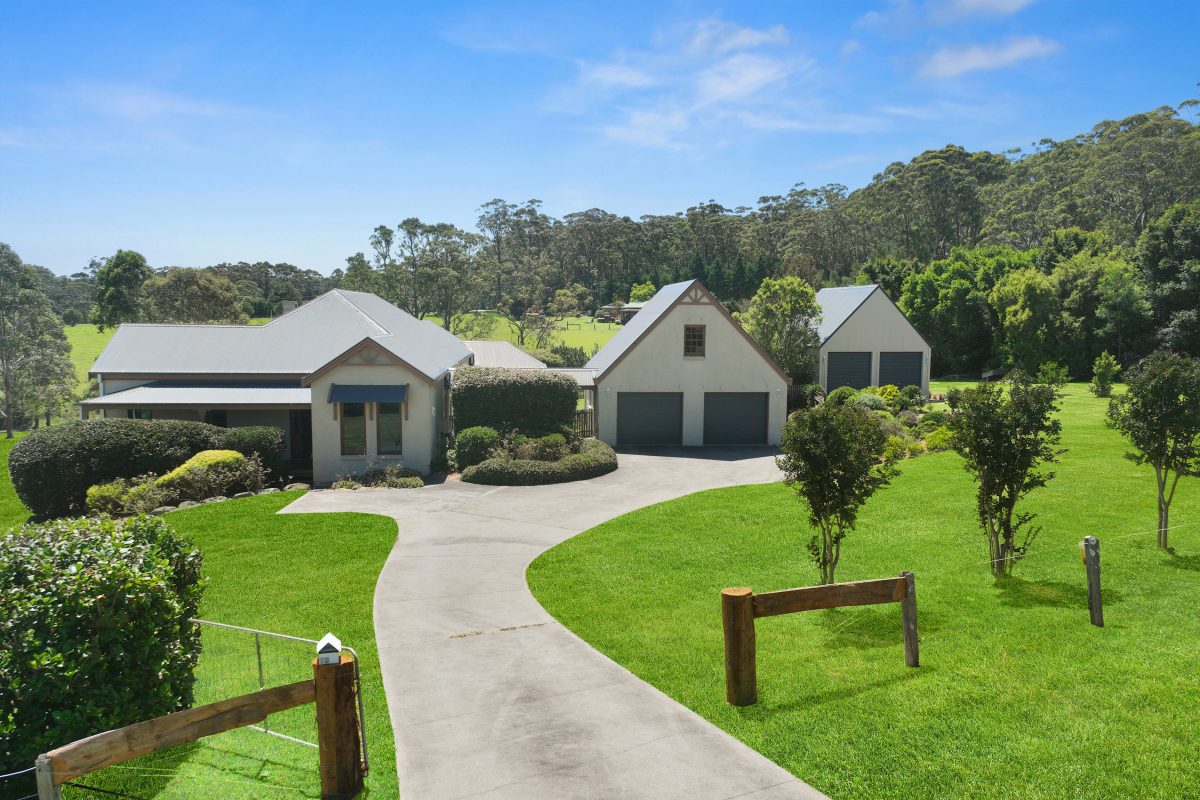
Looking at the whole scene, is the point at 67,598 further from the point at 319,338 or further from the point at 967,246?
the point at 967,246

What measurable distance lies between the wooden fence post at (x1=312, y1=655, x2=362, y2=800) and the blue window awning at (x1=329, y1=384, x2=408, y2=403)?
17.3 m

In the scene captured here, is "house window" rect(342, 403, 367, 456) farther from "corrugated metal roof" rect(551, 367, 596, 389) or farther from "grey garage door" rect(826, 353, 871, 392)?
"grey garage door" rect(826, 353, 871, 392)

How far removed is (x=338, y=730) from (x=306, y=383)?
18557 millimetres

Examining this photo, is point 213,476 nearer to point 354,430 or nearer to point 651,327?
point 354,430

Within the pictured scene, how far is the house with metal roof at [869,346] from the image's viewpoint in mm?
36156

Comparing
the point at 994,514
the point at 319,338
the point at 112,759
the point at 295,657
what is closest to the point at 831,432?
the point at 994,514

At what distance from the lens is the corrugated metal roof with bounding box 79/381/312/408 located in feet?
78.6

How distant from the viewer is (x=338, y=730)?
6121 mm

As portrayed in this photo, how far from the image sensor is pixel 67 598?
6.15 m

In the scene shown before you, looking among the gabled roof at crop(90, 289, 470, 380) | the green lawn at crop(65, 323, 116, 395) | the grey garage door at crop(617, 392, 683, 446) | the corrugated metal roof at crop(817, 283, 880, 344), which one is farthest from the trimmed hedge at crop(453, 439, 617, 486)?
the green lawn at crop(65, 323, 116, 395)

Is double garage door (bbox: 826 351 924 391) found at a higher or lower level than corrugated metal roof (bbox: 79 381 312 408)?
higher

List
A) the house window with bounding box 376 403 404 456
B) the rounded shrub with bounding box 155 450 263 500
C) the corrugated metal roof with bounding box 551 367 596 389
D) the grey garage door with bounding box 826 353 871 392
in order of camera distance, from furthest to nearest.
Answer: the grey garage door with bounding box 826 353 871 392, the corrugated metal roof with bounding box 551 367 596 389, the house window with bounding box 376 403 404 456, the rounded shrub with bounding box 155 450 263 500

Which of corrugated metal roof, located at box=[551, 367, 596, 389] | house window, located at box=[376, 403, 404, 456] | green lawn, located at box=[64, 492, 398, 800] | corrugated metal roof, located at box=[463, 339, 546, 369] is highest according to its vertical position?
corrugated metal roof, located at box=[463, 339, 546, 369]

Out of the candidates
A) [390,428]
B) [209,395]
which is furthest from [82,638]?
[209,395]
